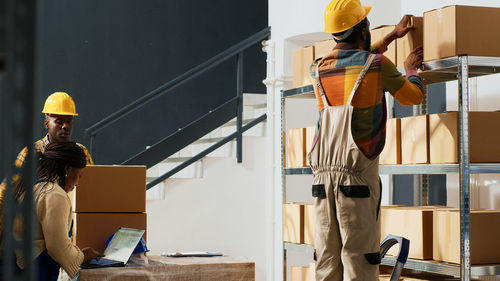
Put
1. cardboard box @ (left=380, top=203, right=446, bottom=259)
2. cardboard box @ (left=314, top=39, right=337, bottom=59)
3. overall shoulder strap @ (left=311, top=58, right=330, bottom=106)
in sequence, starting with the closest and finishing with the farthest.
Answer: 1. overall shoulder strap @ (left=311, top=58, right=330, bottom=106)
2. cardboard box @ (left=380, top=203, right=446, bottom=259)
3. cardboard box @ (left=314, top=39, right=337, bottom=59)

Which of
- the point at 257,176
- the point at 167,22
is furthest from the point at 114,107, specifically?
the point at 257,176

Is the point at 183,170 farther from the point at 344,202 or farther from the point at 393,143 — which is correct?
the point at 344,202

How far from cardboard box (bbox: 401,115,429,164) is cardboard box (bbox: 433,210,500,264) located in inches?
13.8

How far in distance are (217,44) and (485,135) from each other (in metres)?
6.73

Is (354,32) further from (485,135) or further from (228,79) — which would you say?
(228,79)

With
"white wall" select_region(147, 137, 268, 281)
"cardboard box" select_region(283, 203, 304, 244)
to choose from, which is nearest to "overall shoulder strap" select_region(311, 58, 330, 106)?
"cardboard box" select_region(283, 203, 304, 244)

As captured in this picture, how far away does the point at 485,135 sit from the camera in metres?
3.68

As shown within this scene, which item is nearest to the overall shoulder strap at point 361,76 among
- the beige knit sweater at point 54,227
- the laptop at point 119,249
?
the laptop at point 119,249

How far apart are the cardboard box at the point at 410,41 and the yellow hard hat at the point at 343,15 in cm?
74

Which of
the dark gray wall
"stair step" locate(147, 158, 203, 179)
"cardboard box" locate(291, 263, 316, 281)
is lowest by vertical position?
"cardboard box" locate(291, 263, 316, 281)

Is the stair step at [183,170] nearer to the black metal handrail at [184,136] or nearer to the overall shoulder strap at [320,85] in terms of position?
the black metal handrail at [184,136]

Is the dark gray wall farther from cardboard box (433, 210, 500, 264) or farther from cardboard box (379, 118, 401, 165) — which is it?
cardboard box (433, 210, 500, 264)

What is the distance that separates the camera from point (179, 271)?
11.4 ft

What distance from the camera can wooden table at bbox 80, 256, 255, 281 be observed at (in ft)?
11.0
